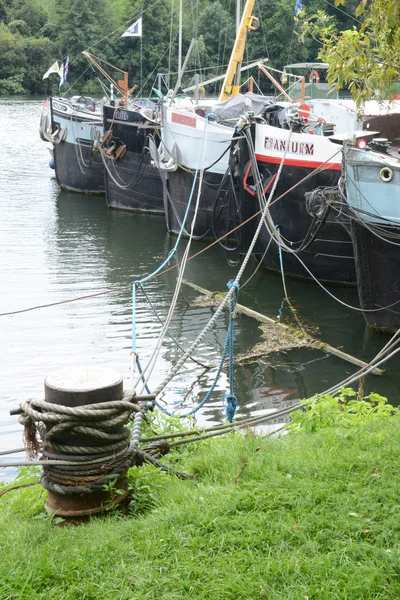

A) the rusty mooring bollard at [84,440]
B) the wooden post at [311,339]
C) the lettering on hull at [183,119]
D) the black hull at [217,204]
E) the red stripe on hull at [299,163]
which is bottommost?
the wooden post at [311,339]

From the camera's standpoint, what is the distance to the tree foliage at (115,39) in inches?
2082

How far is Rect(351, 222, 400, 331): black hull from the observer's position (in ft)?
34.1

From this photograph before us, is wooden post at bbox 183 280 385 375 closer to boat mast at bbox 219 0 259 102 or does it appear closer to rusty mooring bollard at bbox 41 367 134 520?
rusty mooring bollard at bbox 41 367 134 520

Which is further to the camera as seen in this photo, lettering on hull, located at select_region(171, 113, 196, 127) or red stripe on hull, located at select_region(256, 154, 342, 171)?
lettering on hull, located at select_region(171, 113, 196, 127)

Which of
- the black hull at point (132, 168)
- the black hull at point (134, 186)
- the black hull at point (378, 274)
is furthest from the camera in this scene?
the black hull at point (134, 186)

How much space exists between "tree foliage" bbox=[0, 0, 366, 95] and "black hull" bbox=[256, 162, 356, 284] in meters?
36.7

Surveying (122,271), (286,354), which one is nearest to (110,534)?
(286,354)

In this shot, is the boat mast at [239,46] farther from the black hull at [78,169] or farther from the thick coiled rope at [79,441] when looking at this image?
the thick coiled rope at [79,441]

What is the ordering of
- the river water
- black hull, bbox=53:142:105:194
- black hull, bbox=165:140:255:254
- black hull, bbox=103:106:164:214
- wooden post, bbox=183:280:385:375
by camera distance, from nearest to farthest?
the river water, wooden post, bbox=183:280:385:375, black hull, bbox=165:140:255:254, black hull, bbox=103:106:164:214, black hull, bbox=53:142:105:194

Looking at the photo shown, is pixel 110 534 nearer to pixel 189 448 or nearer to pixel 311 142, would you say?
pixel 189 448

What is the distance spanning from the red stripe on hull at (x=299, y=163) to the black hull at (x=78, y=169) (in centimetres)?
1191

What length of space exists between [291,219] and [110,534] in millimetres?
10133

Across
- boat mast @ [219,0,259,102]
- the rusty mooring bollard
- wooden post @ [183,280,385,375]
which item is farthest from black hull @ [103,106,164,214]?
the rusty mooring bollard

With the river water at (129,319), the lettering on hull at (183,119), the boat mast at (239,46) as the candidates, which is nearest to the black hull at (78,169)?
the river water at (129,319)
